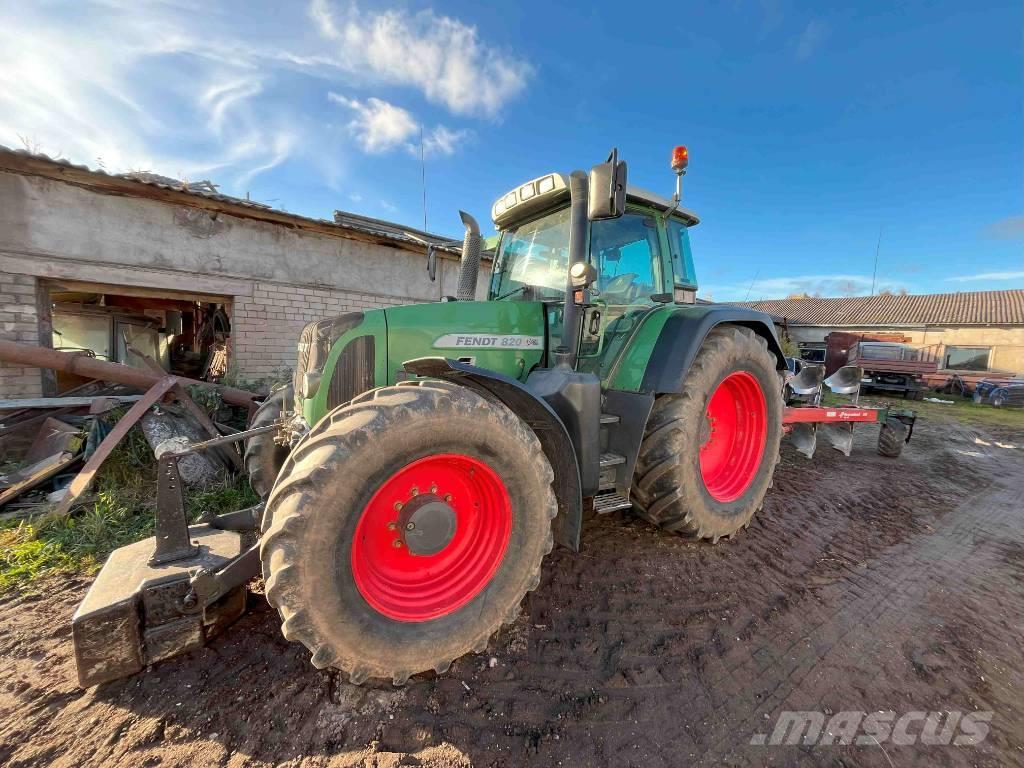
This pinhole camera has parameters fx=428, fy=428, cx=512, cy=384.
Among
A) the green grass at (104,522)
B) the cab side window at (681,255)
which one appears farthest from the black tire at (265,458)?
the cab side window at (681,255)

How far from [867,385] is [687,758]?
18.4 meters

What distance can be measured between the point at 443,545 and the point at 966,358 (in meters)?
27.6

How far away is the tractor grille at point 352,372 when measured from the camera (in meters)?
2.26

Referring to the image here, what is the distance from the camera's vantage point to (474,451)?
1825 millimetres

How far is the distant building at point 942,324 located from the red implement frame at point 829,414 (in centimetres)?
1704

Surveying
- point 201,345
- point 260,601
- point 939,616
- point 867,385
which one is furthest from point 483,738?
point 867,385

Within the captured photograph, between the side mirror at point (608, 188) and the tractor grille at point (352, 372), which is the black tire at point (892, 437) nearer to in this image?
the side mirror at point (608, 188)

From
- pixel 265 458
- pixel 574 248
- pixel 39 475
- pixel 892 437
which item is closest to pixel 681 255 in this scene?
pixel 574 248

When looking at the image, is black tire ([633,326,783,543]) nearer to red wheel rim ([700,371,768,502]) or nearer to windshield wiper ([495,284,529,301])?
red wheel rim ([700,371,768,502])

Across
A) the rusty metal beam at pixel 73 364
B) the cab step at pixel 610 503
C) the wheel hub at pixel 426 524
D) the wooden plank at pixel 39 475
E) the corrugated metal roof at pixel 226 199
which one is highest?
the corrugated metal roof at pixel 226 199

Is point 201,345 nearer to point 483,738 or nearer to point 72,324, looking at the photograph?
point 72,324

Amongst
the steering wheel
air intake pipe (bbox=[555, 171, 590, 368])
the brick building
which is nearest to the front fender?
air intake pipe (bbox=[555, 171, 590, 368])

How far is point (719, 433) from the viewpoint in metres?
3.37

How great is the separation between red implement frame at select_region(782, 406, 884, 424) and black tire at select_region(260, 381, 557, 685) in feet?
10.5
